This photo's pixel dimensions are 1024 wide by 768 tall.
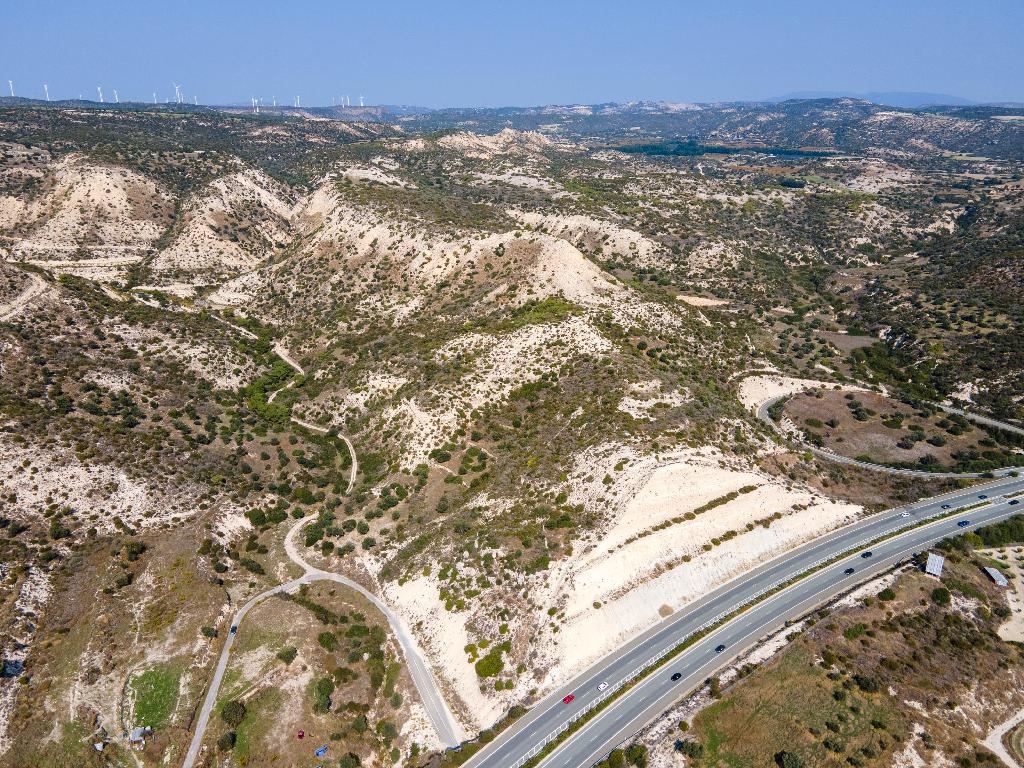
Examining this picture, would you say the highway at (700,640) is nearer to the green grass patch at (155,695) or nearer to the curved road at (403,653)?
the curved road at (403,653)

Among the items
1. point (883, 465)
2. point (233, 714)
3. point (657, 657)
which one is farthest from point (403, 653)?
point (883, 465)

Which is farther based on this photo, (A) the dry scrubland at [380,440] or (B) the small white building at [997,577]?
(B) the small white building at [997,577]

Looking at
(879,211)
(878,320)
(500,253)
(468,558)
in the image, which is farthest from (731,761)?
(879,211)

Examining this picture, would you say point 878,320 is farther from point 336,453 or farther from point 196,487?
point 196,487

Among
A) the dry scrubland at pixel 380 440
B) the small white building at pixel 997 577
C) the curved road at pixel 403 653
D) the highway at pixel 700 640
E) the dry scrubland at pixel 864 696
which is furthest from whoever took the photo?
the small white building at pixel 997 577

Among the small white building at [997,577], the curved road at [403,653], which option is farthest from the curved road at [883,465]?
the curved road at [403,653]
